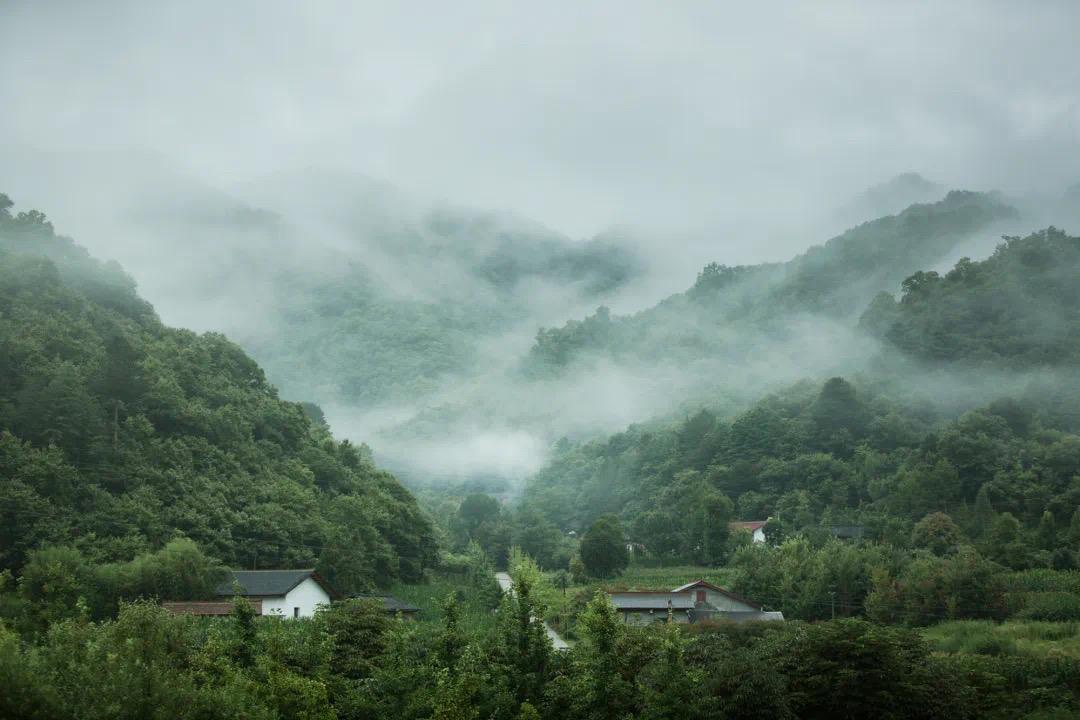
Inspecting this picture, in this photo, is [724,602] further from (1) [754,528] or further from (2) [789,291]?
(2) [789,291]

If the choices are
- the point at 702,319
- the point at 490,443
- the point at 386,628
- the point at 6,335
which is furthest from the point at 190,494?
the point at 702,319

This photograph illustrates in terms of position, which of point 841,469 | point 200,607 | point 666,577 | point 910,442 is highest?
point 910,442

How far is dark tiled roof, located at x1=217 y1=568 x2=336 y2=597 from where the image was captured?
4928 centimetres

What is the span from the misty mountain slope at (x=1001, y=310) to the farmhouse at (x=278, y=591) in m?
64.1

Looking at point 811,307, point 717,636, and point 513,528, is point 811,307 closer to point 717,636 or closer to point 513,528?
point 513,528

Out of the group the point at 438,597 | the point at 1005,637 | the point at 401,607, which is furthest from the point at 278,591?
the point at 1005,637

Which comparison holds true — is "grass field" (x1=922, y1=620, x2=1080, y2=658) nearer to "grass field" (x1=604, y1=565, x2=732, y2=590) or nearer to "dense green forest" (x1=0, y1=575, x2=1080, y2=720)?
"dense green forest" (x1=0, y1=575, x2=1080, y2=720)

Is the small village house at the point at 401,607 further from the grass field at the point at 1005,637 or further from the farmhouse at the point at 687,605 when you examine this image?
the grass field at the point at 1005,637

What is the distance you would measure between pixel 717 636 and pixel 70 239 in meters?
56.0

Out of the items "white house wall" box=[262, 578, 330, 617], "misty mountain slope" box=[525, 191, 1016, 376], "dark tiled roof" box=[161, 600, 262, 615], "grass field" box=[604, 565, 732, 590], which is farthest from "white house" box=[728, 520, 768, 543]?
"misty mountain slope" box=[525, 191, 1016, 376]

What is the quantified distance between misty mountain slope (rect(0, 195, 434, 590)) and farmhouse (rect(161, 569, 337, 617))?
4383 mm

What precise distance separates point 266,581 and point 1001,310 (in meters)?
74.5

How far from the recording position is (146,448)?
187 ft

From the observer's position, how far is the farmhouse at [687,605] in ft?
173
